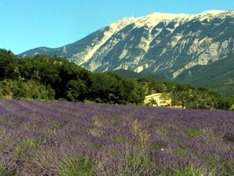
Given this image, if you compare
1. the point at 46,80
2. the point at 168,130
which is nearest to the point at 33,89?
the point at 46,80

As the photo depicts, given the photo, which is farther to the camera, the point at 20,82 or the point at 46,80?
the point at 46,80

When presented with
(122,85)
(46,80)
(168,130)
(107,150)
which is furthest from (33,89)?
(107,150)

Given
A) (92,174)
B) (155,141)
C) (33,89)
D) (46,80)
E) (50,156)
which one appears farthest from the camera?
(46,80)

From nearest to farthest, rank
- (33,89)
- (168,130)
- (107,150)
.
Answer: (107,150), (168,130), (33,89)

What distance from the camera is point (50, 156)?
4141mm

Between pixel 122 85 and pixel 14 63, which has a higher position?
pixel 14 63

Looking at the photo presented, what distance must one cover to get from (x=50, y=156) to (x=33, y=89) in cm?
3361

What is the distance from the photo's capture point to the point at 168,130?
8.17 meters

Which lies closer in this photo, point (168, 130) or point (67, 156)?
point (67, 156)

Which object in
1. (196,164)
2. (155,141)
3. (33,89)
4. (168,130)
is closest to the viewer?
(196,164)

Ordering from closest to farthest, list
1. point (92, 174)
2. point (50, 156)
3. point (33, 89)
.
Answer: point (92, 174), point (50, 156), point (33, 89)

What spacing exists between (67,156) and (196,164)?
1204 millimetres

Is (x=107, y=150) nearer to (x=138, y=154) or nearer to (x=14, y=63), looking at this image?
(x=138, y=154)

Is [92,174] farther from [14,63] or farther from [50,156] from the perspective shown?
[14,63]
